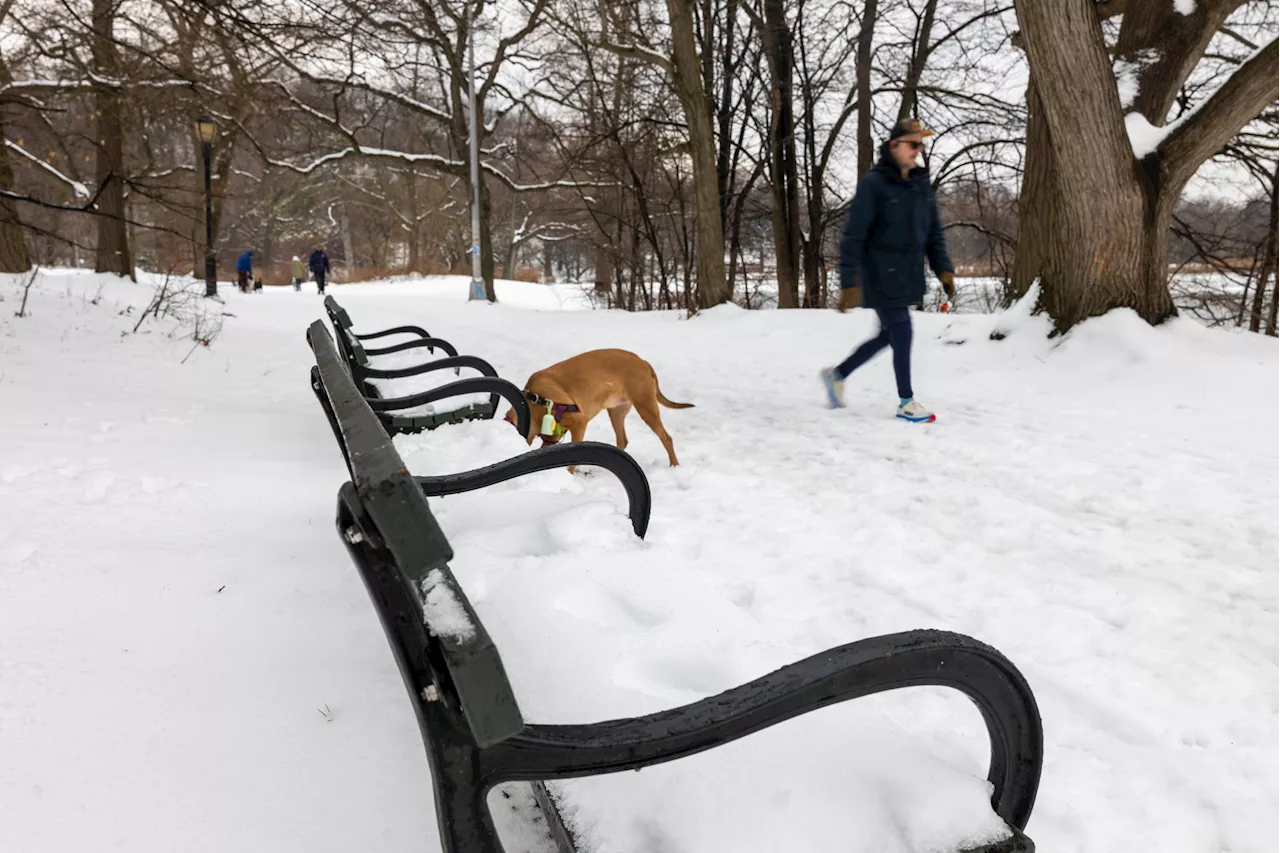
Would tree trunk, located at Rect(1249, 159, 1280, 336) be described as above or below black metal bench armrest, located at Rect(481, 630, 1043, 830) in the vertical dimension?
above

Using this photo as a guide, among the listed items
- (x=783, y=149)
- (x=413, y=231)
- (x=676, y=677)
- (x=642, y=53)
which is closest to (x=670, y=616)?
(x=676, y=677)

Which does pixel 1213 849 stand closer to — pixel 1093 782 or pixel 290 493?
pixel 1093 782

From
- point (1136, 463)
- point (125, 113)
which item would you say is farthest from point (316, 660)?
point (125, 113)

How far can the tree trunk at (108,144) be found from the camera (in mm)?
5495

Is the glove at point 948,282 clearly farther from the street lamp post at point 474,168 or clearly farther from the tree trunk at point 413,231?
the tree trunk at point 413,231

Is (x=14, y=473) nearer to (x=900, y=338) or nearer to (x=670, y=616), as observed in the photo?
(x=670, y=616)

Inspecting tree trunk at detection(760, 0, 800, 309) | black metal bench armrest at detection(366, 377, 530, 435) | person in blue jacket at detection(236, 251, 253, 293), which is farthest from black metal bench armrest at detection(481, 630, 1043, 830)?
person in blue jacket at detection(236, 251, 253, 293)

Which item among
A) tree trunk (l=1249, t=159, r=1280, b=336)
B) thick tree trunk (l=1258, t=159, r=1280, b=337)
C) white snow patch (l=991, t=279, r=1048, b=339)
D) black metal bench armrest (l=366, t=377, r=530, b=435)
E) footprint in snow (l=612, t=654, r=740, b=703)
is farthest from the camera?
tree trunk (l=1249, t=159, r=1280, b=336)

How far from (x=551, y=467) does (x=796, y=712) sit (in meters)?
1.30

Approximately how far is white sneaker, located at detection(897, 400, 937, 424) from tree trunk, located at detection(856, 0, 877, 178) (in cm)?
1124

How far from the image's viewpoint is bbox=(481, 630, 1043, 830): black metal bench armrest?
37.5 inches

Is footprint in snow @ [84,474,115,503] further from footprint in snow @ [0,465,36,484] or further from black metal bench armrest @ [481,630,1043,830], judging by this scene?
black metal bench armrest @ [481,630,1043,830]

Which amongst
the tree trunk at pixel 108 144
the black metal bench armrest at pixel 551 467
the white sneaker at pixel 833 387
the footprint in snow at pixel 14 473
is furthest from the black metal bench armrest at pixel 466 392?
the white sneaker at pixel 833 387

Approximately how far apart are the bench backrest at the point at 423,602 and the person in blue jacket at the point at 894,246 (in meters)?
4.95
